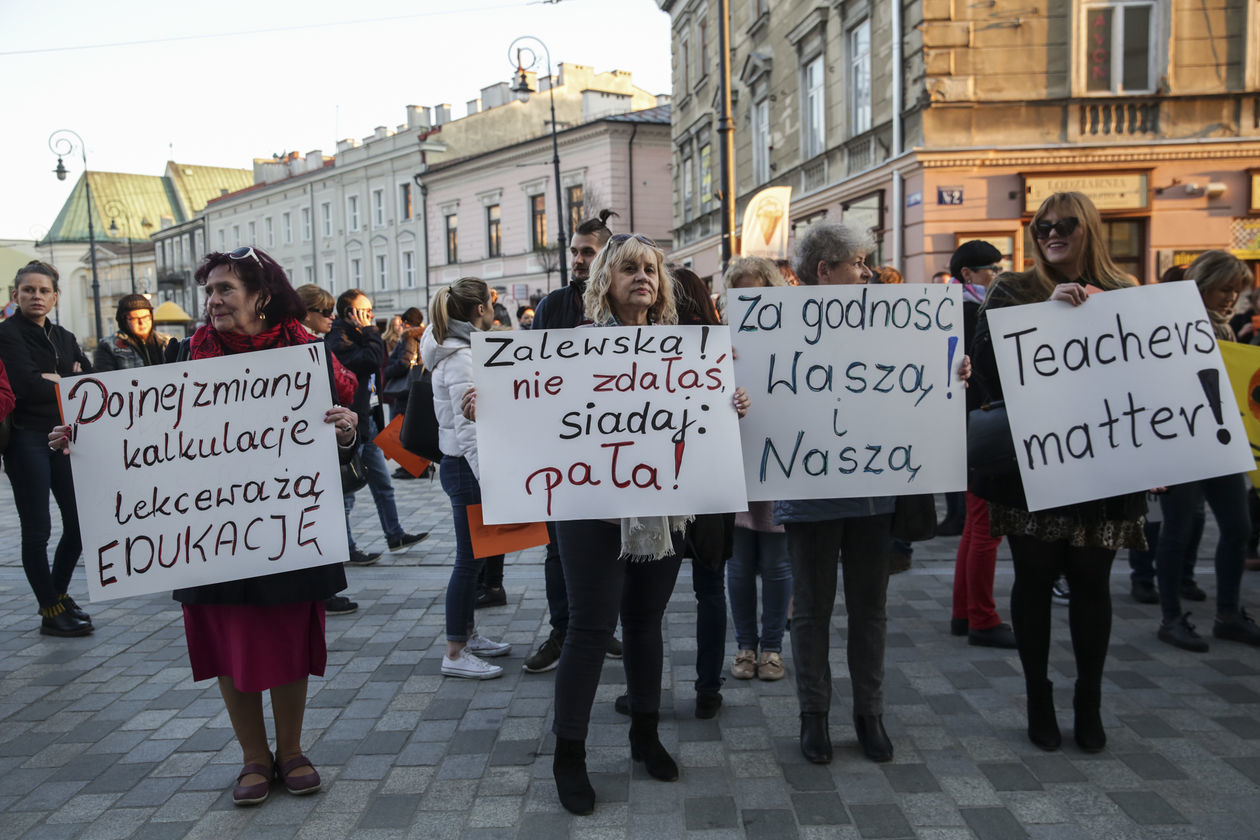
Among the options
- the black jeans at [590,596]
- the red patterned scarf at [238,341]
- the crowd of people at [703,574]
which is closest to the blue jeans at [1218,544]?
the crowd of people at [703,574]

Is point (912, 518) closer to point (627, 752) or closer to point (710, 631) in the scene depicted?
point (710, 631)

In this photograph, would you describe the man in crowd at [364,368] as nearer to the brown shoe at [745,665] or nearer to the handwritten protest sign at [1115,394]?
the brown shoe at [745,665]

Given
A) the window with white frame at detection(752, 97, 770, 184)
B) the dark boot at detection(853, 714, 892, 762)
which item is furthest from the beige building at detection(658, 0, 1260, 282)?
the dark boot at detection(853, 714, 892, 762)

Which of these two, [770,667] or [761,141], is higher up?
[761,141]

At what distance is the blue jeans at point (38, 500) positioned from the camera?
512 cm

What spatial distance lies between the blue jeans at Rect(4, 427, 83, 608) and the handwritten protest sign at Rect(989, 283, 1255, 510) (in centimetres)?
485

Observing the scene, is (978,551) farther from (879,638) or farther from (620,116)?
(620,116)

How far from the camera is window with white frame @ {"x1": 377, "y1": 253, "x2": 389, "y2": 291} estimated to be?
150 ft

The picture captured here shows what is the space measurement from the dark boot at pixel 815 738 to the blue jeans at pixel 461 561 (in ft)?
5.61

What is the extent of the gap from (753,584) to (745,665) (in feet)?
1.21

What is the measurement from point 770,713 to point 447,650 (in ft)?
5.20

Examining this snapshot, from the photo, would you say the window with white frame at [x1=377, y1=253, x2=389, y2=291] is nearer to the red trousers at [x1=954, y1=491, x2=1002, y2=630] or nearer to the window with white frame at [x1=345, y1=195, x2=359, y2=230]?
the window with white frame at [x1=345, y1=195, x2=359, y2=230]

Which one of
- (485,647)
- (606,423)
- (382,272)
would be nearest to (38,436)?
(485,647)

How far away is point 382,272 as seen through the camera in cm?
4616
